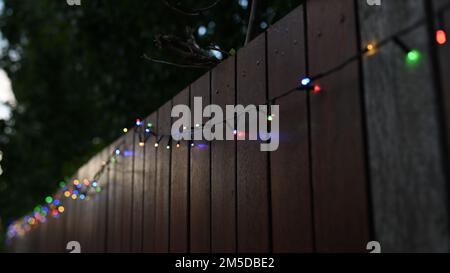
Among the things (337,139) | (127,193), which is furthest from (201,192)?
(127,193)

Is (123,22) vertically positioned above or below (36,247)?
above

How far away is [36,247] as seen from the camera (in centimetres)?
1138

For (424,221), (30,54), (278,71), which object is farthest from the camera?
(30,54)

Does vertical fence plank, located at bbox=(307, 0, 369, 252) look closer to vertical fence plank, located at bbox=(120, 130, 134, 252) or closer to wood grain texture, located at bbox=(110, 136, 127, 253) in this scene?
vertical fence plank, located at bbox=(120, 130, 134, 252)

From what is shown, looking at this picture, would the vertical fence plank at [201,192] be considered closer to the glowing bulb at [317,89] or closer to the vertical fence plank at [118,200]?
the glowing bulb at [317,89]

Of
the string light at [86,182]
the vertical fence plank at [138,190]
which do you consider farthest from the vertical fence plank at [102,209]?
the vertical fence plank at [138,190]

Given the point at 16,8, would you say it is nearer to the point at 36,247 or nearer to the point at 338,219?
the point at 36,247

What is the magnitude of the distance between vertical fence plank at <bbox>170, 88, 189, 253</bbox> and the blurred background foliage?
116 centimetres

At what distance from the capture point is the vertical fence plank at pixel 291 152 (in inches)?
90.7

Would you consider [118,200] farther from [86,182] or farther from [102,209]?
[86,182]

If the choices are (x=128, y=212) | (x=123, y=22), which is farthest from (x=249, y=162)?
(x=123, y=22)

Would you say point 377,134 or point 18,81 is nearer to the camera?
point 377,134

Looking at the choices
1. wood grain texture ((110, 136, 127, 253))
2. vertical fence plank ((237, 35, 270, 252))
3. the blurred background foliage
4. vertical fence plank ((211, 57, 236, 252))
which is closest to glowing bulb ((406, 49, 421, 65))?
vertical fence plank ((237, 35, 270, 252))
